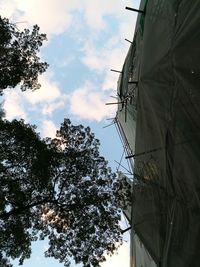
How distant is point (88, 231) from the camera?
1345cm

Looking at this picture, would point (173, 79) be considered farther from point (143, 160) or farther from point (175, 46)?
point (143, 160)

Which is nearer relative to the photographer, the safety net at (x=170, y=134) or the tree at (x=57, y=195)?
the safety net at (x=170, y=134)

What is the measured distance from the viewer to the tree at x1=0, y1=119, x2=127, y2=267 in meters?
13.2

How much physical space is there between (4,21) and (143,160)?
6.64 m

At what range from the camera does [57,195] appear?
13945 mm

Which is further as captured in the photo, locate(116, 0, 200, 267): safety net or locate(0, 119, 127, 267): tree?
locate(0, 119, 127, 267): tree

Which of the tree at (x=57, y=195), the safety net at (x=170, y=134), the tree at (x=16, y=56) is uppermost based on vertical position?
the tree at (x=16, y=56)

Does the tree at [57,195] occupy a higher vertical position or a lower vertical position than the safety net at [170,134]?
higher

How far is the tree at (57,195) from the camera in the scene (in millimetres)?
13219

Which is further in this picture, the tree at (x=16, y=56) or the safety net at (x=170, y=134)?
the tree at (x=16, y=56)

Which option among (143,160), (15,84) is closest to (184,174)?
(143,160)

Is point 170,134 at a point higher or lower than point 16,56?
lower

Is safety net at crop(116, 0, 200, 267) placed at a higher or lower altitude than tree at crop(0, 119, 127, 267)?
lower

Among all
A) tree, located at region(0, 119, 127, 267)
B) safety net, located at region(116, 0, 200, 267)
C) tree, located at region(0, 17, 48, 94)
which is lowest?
safety net, located at region(116, 0, 200, 267)
